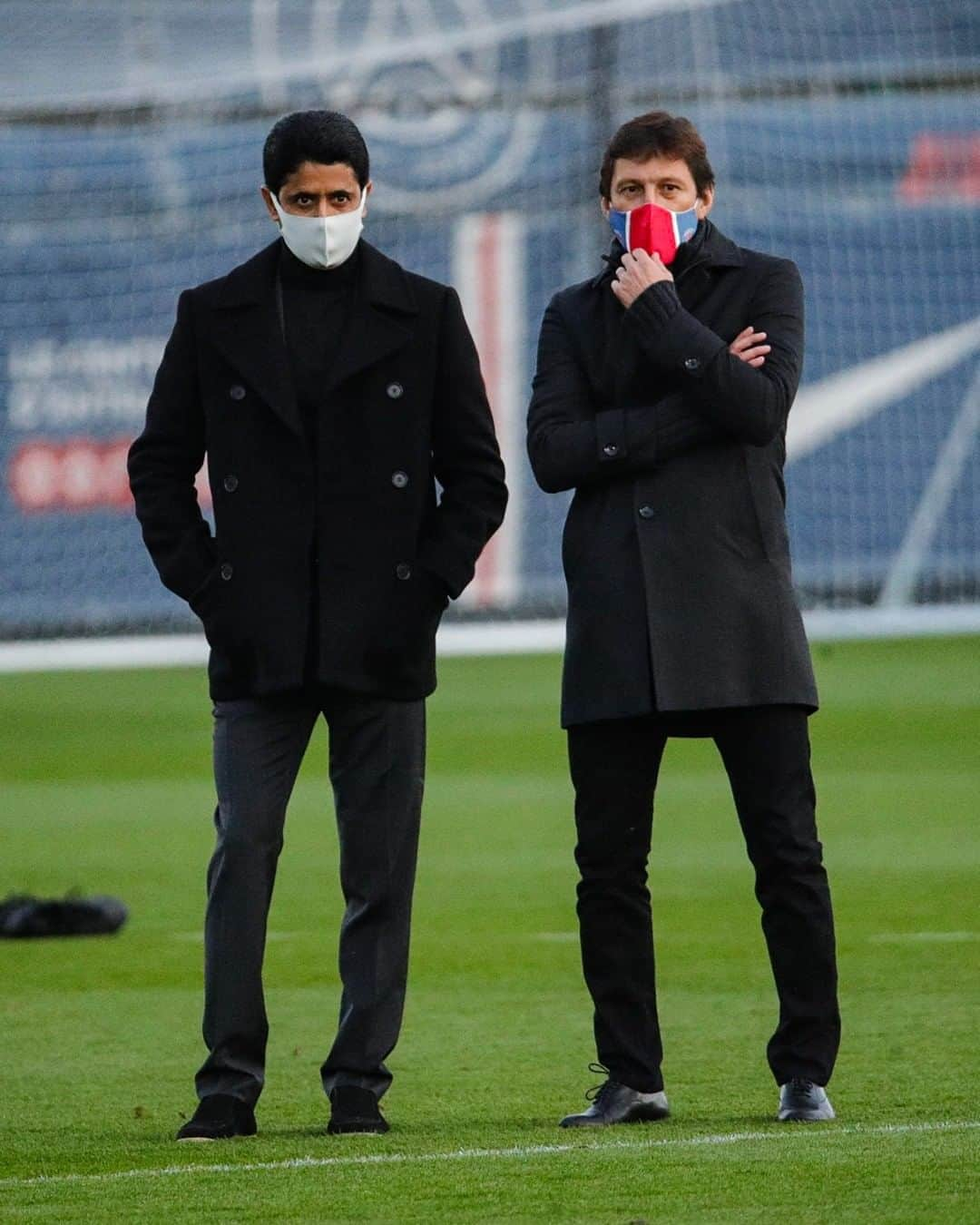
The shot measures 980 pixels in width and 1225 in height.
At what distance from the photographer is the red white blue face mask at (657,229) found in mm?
4852

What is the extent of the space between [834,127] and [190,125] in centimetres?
527

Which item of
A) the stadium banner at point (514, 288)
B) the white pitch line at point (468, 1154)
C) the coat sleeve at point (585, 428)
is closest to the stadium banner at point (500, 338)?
Answer: the stadium banner at point (514, 288)

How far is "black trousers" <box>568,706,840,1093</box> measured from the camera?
4789mm

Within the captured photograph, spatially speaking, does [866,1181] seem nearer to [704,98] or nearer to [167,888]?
[167,888]

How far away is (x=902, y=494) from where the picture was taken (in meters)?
19.5

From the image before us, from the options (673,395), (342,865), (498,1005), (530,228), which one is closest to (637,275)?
(673,395)

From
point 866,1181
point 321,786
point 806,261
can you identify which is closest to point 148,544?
point 866,1181

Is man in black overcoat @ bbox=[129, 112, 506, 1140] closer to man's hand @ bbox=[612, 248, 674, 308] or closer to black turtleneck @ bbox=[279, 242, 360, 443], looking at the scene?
black turtleneck @ bbox=[279, 242, 360, 443]

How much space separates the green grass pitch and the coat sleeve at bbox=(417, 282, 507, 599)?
44.2 inches

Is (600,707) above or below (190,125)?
below

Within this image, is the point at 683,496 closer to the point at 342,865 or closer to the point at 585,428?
the point at 585,428

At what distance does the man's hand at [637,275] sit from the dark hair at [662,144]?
174 millimetres

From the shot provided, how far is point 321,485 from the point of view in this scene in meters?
4.82

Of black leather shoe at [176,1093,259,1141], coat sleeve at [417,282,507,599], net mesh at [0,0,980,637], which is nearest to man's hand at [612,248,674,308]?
coat sleeve at [417,282,507,599]
